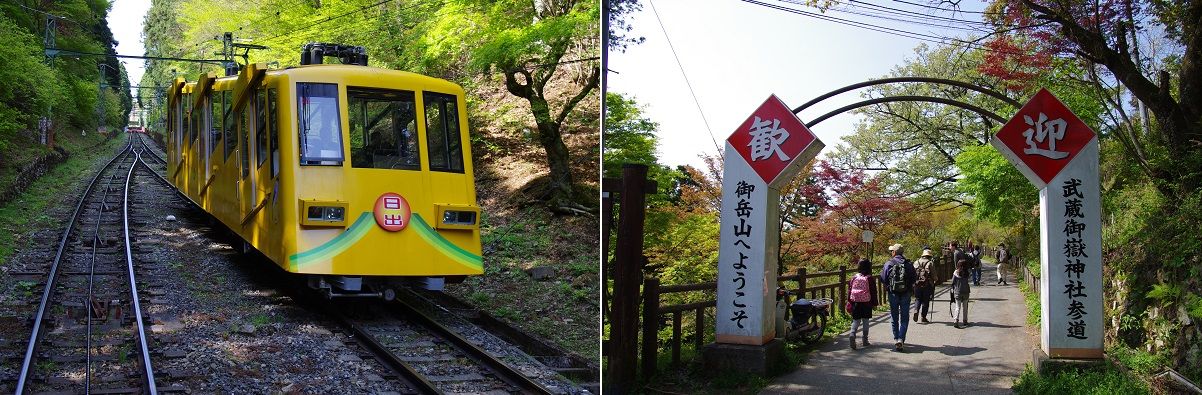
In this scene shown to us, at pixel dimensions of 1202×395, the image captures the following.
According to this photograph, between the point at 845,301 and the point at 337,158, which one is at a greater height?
the point at 337,158

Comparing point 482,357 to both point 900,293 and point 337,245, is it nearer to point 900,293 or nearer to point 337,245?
point 337,245

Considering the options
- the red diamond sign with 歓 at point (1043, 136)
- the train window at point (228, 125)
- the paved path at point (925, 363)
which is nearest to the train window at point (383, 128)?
the train window at point (228, 125)

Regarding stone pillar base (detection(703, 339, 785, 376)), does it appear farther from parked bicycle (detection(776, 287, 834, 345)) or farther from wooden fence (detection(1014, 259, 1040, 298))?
wooden fence (detection(1014, 259, 1040, 298))

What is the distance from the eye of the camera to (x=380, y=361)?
22.2 feet

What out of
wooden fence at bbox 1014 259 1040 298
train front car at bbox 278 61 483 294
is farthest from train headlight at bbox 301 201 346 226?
wooden fence at bbox 1014 259 1040 298

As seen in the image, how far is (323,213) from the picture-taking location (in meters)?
7.77

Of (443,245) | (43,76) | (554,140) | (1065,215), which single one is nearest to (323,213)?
(443,245)

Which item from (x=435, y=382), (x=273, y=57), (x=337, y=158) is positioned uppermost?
(x=273, y=57)

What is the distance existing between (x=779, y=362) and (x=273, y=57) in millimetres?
15996

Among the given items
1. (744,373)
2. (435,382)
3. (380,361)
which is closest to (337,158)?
(380,361)

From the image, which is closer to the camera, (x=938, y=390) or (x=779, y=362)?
(x=938, y=390)

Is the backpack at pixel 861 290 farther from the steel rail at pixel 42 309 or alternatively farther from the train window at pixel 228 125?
the steel rail at pixel 42 309

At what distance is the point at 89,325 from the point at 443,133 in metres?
3.44

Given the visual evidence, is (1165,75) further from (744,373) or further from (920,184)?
(920,184)
